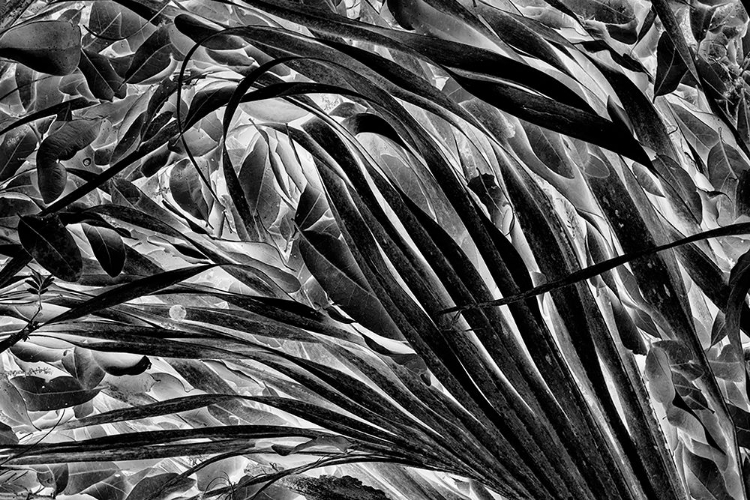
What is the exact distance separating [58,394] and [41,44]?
0.33 meters

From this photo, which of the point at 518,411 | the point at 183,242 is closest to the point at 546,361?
the point at 518,411

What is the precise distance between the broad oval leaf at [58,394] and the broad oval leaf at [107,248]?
177 millimetres

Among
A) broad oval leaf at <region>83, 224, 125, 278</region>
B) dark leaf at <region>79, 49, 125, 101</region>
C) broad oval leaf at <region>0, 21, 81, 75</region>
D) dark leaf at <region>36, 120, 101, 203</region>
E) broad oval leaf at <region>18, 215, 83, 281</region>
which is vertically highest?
broad oval leaf at <region>0, 21, 81, 75</region>

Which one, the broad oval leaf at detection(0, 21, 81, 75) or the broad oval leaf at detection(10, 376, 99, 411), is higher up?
the broad oval leaf at detection(0, 21, 81, 75)

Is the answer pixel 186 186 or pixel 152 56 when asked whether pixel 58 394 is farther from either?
pixel 152 56

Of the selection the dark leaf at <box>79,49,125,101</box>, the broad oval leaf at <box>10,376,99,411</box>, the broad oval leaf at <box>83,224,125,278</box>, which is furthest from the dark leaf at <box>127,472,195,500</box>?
the dark leaf at <box>79,49,125,101</box>

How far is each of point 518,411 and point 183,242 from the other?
30cm

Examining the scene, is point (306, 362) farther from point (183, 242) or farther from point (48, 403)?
point (48, 403)

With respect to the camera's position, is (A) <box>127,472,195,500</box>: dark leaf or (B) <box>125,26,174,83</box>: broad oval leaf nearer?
(B) <box>125,26,174,83</box>: broad oval leaf

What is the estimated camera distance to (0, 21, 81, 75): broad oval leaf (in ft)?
1.66

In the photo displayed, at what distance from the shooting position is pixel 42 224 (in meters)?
0.51

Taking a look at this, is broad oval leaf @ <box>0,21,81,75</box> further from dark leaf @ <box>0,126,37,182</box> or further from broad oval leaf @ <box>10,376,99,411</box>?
broad oval leaf @ <box>10,376,99,411</box>

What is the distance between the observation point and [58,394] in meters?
0.67

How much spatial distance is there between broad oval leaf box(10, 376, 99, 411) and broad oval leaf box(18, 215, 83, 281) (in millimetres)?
194
